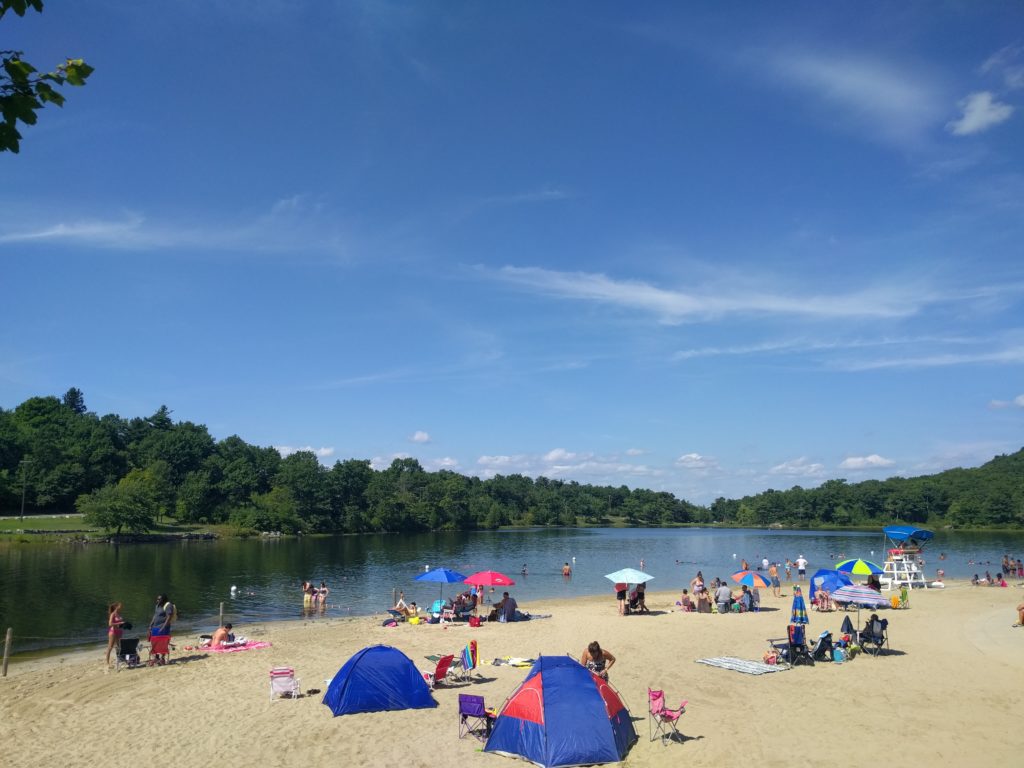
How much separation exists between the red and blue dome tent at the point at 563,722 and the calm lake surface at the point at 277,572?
21.0 m

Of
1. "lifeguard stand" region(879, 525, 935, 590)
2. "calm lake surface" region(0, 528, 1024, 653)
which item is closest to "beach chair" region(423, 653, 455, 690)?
"calm lake surface" region(0, 528, 1024, 653)

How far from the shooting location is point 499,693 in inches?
683

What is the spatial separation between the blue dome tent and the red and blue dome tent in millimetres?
3241

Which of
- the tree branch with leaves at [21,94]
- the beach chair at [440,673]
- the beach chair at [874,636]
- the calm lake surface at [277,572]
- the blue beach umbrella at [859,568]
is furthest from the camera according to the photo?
the calm lake surface at [277,572]

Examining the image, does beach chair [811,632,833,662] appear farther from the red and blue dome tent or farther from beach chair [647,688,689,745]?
the red and blue dome tent

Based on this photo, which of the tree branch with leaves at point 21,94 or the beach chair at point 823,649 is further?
the beach chair at point 823,649

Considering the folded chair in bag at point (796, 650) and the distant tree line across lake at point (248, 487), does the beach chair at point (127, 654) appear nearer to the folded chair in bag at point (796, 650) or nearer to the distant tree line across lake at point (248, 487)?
the folded chair in bag at point (796, 650)

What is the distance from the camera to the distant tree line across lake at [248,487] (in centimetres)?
10381

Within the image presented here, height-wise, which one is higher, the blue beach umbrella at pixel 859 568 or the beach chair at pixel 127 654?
the blue beach umbrella at pixel 859 568

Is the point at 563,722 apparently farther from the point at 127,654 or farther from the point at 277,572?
the point at 277,572

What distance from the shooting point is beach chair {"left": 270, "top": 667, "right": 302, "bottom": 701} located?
16703mm

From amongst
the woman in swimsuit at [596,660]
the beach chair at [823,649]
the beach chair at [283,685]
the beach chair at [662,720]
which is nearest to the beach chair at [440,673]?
the beach chair at [283,685]

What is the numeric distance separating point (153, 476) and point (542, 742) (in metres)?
113

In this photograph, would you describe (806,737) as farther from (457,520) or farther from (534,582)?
(457,520)
